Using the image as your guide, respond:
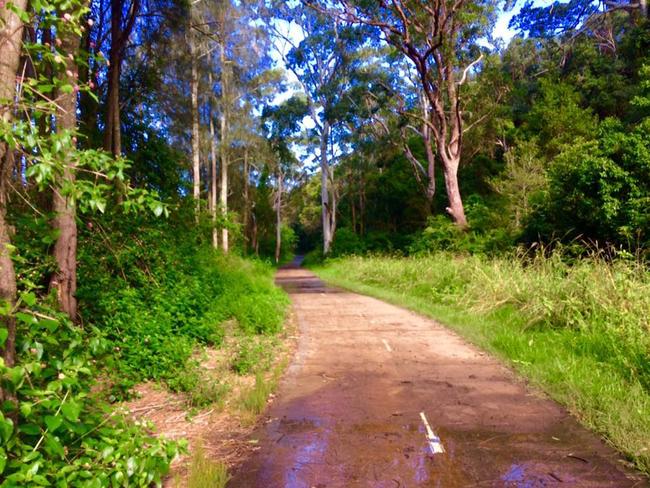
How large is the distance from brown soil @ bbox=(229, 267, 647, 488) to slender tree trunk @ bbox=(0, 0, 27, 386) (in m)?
1.87

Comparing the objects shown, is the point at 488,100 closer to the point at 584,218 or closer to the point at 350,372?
the point at 584,218

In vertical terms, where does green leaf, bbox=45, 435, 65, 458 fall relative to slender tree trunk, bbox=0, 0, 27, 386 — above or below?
below

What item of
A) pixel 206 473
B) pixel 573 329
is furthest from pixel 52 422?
pixel 573 329

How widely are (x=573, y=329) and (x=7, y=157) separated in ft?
24.6

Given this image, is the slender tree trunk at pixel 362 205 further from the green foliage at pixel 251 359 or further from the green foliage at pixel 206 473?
the green foliage at pixel 206 473

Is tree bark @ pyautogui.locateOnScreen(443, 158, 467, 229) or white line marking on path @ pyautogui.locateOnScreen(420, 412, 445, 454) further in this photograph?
tree bark @ pyautogui.locateOnScreen(443, 158, 467, 229)

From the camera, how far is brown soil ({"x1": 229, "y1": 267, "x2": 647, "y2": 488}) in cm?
338

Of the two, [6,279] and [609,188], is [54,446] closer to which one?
[6,279]

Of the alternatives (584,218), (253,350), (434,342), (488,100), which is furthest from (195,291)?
(488,100)

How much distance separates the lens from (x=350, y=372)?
19.9ft

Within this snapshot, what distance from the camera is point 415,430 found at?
4.18 m

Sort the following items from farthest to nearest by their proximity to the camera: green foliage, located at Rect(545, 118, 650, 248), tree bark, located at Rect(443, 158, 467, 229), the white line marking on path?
tree bark, located at Rect(443, 158, 467, 229) → green foliage, located at Rect(545, 118, 650, 248) → the white line marking on path

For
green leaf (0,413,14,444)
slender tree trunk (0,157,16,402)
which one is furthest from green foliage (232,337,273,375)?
green leaf (0,413,14,444)

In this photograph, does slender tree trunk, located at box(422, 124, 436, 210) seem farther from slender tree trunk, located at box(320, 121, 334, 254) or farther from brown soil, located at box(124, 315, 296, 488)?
brown soil, located at box(124, 315, 296, 488)
